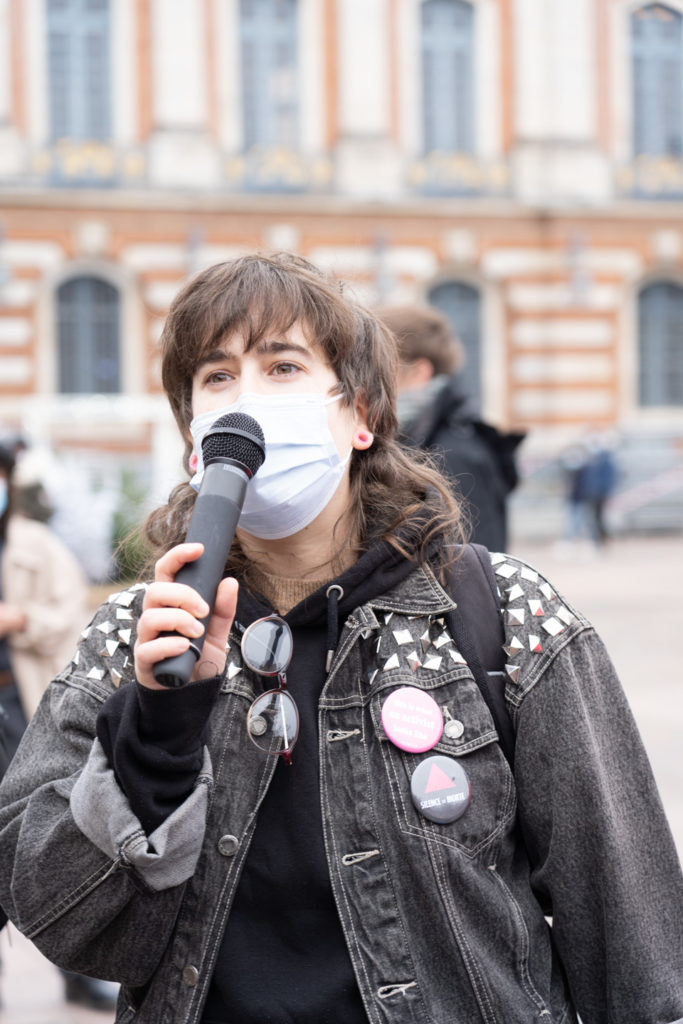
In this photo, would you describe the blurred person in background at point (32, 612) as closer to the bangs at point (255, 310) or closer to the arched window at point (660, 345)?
the bangs at point (255, 310)

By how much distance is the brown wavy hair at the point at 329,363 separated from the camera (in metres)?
2.00

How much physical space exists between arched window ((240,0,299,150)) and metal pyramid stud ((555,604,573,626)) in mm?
19978

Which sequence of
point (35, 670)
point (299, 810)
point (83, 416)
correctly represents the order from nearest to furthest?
point (299, 810) → point (35, 670) → point (83, 416)

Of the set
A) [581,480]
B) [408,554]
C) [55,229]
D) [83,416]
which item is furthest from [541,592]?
[55,229]

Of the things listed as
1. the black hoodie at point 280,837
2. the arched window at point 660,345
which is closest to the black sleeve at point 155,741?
the black hoodie at point 280,837

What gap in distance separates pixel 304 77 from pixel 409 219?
281cm

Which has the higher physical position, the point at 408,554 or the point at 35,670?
the point at 408,554

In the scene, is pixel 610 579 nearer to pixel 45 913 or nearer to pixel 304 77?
pixel 304 77

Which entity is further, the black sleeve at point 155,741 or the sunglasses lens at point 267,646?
the sunglasses lens at point 267,646

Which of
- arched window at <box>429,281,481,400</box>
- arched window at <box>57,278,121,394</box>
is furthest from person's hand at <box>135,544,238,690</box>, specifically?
arched window at <box>429,281,481,400</box>

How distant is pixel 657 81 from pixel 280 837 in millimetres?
22507

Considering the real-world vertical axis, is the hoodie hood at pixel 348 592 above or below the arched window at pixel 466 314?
below

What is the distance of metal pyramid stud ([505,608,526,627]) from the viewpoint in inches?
76.3

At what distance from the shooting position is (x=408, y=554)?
1994mm
